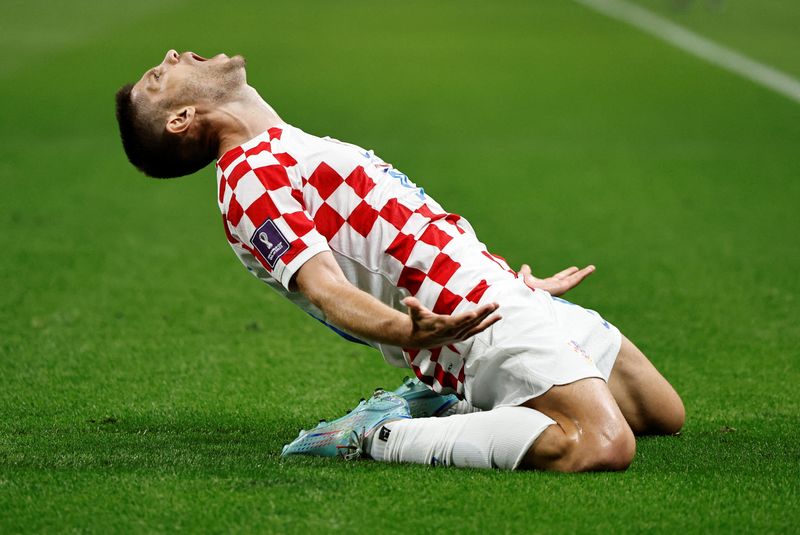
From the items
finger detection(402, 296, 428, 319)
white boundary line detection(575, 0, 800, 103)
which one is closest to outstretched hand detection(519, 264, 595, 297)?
finger detection(402, 296, 428, 319)

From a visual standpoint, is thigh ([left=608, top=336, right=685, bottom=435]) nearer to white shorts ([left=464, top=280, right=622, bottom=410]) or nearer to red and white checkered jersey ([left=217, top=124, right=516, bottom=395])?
white shorts ([left=464, top=280, right=622, bottom=410])

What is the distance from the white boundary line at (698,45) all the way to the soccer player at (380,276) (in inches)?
497

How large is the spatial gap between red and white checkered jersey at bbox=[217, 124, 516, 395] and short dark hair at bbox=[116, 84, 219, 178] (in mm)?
173

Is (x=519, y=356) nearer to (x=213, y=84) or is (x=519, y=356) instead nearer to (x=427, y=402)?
(x=427, y=402)

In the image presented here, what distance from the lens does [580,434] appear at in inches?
161

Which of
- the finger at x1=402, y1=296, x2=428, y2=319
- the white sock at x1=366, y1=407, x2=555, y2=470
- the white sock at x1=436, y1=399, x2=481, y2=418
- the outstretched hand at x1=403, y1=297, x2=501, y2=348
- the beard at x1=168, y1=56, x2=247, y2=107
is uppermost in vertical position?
the beard at x1=168, y1=56, x2=247, y2=107

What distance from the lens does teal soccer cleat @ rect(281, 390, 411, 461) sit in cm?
432

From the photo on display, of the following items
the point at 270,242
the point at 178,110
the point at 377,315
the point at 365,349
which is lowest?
the point at 365,349

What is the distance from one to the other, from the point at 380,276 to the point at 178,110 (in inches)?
34.5

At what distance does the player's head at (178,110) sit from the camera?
4.43 m

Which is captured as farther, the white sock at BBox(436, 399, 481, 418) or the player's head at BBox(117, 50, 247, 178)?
the white sock at BBox(436, 399, 481, 418)

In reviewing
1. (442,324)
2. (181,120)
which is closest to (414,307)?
(442,324)

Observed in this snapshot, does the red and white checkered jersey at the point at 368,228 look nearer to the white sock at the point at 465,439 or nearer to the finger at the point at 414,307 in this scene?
the white sock at the point at 465,439

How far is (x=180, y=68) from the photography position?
451 centimetres
